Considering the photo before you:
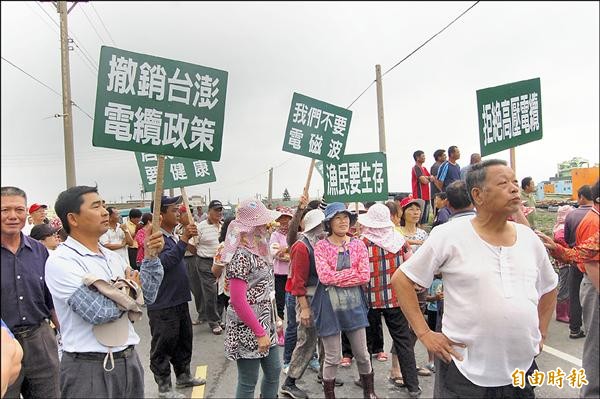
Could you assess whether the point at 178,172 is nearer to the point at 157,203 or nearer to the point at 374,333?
the point at 157,203

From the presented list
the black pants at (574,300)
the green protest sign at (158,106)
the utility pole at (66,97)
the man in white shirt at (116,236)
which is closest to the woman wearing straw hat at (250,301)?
the green protest sign at (158,106)

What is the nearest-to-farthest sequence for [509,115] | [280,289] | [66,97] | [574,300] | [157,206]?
[157,206] → [509,115] → [574,300] → [280,289] → [66,97]

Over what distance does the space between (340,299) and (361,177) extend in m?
3.08

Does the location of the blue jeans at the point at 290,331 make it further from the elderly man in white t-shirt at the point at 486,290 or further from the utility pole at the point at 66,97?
the utility pole at the point at 66,97

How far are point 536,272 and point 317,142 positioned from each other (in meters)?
3.82

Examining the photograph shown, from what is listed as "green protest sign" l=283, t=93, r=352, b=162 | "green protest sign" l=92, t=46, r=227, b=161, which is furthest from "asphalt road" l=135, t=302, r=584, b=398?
"green protest sign" l=283, t=93, r=352, b=162

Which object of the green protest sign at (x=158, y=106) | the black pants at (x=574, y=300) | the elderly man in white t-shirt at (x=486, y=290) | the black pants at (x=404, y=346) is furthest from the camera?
the black pants at (x=574, y=300)

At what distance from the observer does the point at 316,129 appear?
5621mm

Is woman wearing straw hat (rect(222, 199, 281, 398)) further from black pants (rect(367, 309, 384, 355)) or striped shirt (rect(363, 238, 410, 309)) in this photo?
black pants (rect(367, 309, 384, 355))

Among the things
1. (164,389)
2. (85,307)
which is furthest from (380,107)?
(85,307)

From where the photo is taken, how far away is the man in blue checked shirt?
2135 millimetres

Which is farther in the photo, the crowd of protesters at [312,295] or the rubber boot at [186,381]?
the rubber boot at [186,381]

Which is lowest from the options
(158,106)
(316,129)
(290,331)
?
(290,331)

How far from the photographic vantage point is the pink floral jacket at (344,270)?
11.5 ft
